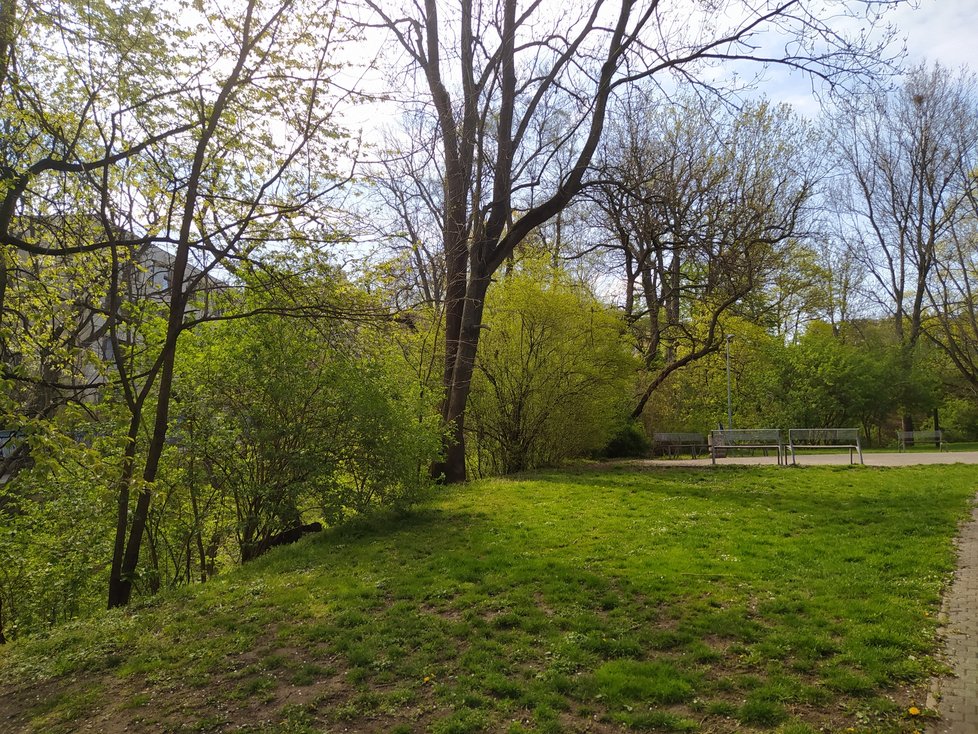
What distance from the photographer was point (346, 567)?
7.88 metres

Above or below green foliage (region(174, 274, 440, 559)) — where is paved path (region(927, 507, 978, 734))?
below

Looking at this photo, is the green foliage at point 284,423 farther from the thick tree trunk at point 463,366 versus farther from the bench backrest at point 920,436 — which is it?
the bench backrest at point 920,436

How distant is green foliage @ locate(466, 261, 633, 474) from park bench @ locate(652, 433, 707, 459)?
863 centimetres

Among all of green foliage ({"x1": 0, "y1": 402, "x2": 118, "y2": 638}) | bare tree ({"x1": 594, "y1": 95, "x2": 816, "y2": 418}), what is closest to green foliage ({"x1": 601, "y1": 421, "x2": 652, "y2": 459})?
bare tree ({"x1": 594, "y1": 95, "x2": 816, "y2": 418})

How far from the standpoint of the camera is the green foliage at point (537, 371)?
16.8 metres

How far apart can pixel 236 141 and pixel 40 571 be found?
6246mm

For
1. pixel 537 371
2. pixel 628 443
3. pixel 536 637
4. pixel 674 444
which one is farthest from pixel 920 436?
pixel 536 637

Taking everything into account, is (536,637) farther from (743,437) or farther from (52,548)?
(743,437)

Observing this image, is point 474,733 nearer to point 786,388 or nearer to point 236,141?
point 236,141

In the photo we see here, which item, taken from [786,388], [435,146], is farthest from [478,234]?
[786,388]

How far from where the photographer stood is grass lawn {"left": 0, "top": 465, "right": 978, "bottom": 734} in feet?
13.4

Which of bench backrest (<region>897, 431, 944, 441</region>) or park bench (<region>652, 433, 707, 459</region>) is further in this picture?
bench backrest (<region>897, 431, 944, 441</region>)

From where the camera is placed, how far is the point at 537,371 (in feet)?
55.1

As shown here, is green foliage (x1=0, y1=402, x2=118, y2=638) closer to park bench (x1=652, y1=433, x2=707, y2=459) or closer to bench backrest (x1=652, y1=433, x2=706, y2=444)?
park bench (x1=652, y1=433, x2=707, y2=459)
